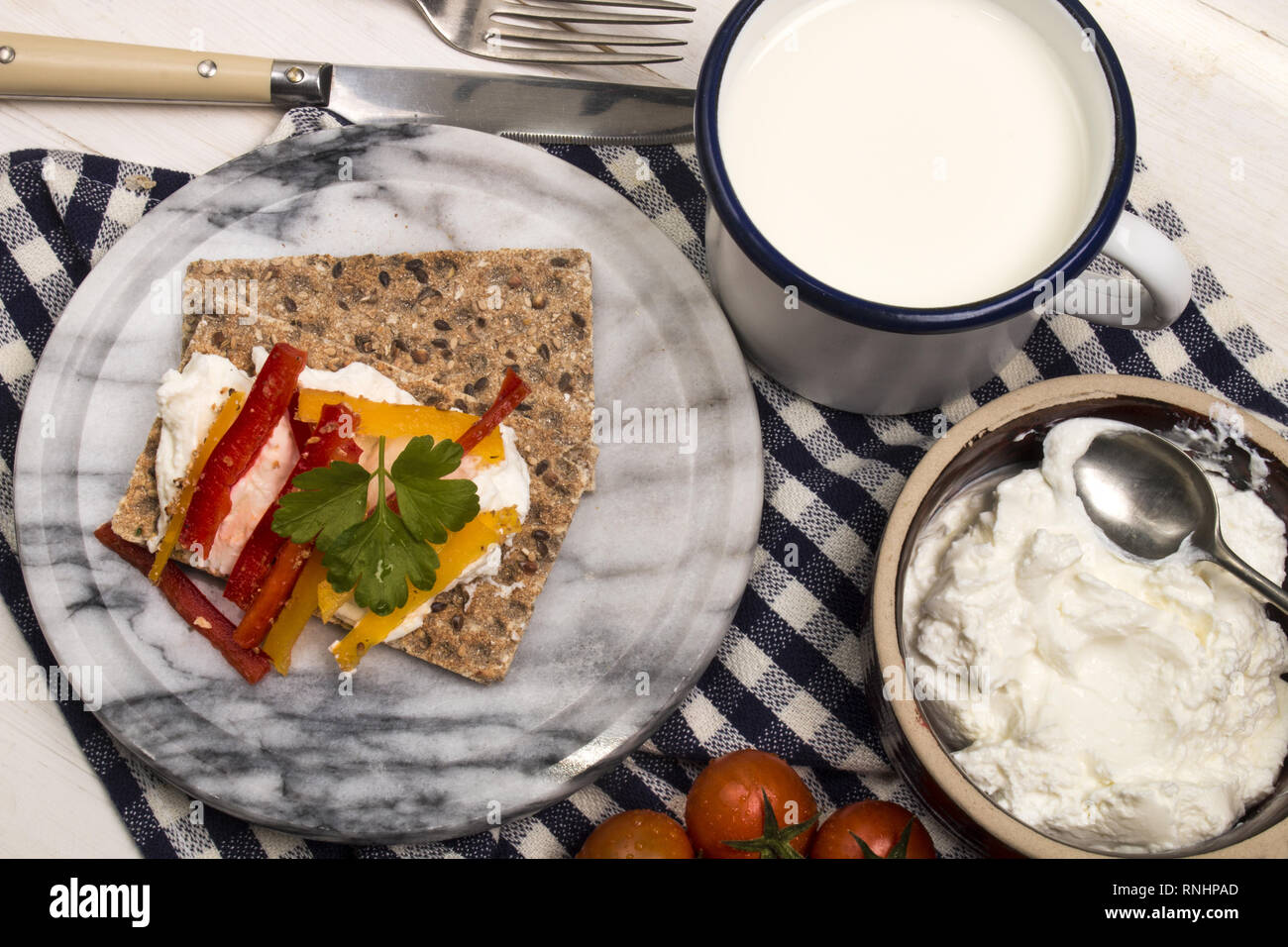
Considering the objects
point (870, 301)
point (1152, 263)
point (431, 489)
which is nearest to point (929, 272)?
point (870, 301)

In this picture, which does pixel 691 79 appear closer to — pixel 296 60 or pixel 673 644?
pixel 296 60

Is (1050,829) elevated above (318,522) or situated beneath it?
situated beneath

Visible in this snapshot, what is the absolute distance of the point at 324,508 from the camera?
172 centimetres

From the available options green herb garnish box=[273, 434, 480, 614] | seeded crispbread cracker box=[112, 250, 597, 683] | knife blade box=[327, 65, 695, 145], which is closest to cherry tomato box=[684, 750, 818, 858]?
seeded crispbread cracker box=[112, 250, 597, 683]

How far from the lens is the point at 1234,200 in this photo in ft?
6.96

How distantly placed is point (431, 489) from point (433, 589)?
0.20 metres

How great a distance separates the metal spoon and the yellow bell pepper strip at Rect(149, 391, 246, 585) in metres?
1.40

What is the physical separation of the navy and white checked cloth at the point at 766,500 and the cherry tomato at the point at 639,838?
0.11m

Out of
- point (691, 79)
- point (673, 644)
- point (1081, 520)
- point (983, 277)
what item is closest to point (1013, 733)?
point (1081, 520)

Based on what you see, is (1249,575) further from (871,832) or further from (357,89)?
(357,89)

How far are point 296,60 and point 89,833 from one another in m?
1.47

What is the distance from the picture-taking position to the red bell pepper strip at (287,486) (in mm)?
1781

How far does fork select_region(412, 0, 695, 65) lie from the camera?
6.91 feet

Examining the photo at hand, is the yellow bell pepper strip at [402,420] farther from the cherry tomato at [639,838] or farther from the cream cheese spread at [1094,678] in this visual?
the cream cheese spread at [1094,678]
